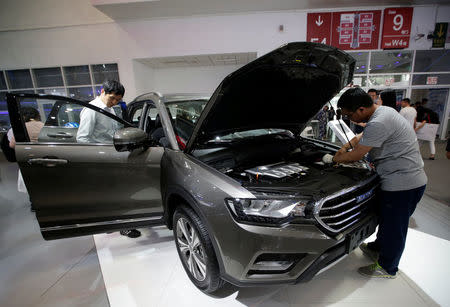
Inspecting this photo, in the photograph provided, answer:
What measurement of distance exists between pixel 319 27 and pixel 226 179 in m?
7.52

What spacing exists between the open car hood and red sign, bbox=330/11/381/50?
6139mm

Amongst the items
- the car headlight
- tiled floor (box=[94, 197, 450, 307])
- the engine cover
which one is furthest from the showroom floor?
the engine cover

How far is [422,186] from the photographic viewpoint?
1562 millimetres

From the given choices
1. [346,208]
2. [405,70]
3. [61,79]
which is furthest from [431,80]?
[61,79]

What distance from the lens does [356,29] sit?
22.0ft

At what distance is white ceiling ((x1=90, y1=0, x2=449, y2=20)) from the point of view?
6098mm

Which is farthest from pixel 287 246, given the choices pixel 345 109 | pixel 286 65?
pixel 286 65

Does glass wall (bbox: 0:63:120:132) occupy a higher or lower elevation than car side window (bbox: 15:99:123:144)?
higher

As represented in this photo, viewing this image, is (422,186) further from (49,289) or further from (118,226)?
(49,289)

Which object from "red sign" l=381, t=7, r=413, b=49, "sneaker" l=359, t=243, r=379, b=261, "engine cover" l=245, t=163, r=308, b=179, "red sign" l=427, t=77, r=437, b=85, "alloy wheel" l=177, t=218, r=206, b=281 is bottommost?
"sneaker" l=359, t=243, r=379, b=261

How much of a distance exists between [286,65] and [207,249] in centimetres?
142

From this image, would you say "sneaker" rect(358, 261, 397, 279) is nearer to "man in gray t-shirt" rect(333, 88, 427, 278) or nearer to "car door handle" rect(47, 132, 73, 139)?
"man in gray t-shirt" rect(333, 88, 427, 278)

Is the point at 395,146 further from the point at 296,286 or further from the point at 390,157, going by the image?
the point at 296,286

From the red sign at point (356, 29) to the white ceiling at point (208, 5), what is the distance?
28 cm
